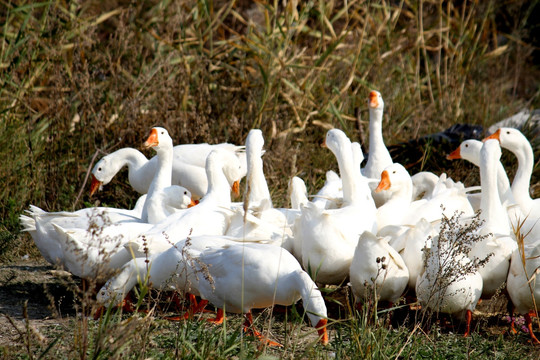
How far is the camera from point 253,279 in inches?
154

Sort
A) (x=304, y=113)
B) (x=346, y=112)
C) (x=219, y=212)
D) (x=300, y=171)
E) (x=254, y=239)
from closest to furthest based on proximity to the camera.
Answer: (x=254, y=239), (x=219, y=212), (x=300, y=171), (x=304, y=113), (x=346, y=112)

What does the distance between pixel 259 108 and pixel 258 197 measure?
1.76 meters

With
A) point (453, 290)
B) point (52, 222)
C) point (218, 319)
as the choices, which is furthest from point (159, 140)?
point (453, 290)

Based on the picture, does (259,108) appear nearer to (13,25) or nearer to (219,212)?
(219,212)

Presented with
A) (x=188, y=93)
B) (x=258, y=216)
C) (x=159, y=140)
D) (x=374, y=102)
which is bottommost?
(x=258, y=216)

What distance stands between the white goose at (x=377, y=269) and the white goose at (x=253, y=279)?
0.52 m

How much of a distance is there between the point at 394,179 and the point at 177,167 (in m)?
2.06

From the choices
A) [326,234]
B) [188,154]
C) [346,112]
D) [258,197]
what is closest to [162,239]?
[326,234]

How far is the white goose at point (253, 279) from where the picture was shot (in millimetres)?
3844

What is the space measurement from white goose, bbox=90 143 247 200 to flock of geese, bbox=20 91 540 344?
11 millimetres

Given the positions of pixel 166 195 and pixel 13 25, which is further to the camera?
pixel 13 25

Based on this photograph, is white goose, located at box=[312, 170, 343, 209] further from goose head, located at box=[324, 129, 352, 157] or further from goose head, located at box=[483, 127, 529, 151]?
goose head, located at box=[483, 127, 529, 151]

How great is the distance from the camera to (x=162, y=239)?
4.54 m

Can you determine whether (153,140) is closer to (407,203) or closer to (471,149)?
(407,203)
